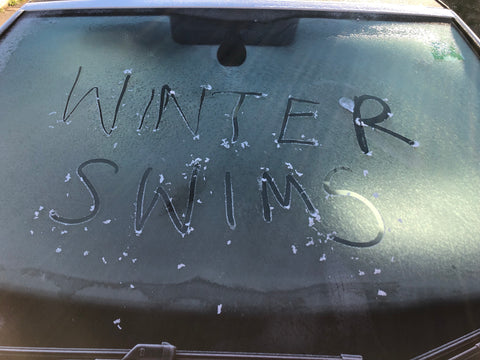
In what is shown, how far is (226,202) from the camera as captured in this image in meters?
0.95

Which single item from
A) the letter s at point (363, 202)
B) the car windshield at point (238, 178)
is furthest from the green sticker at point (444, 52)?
the letter s at point (363, 202)

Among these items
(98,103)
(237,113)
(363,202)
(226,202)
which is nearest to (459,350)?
(363,202)

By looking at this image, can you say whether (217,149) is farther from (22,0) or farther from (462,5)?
(22,0)

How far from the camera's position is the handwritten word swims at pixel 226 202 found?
91 centimetres

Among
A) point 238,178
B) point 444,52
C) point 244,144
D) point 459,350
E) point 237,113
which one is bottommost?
point 459,350

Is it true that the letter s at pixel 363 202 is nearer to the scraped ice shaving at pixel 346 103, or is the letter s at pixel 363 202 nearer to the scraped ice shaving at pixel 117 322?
the scraped ice shaving at pixel 346 103

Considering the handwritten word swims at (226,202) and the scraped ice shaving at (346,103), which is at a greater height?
the scraped ice shaving at (346,103)

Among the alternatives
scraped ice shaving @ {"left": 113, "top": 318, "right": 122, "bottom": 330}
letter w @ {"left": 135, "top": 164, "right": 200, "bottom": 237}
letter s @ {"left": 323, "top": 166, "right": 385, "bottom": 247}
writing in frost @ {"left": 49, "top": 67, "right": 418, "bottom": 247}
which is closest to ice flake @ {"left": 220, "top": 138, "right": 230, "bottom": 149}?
writing in frost @ {"left": 49, "top": 67, "right": 418, "bottom": 247}

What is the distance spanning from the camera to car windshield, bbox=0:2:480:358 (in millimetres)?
819

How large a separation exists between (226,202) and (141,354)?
0.45 meters

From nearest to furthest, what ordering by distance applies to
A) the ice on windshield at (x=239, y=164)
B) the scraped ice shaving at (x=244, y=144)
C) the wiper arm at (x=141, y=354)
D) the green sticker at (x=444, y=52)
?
the wiper arm at (x=141, y=354)
the ice on windshield at (x=239, y=164)
the scraped ice shaving at (x=244, y=144)
the green sticker at (x=444, y=52)

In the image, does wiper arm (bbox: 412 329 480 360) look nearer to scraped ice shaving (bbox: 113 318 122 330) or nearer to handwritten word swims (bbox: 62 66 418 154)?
handwritten word swims (bbox: 62 66 418 154)

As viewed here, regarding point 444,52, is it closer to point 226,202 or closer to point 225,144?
point 225,144

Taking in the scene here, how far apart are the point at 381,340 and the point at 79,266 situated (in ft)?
2.75
